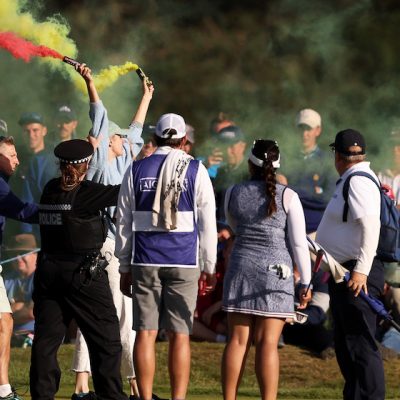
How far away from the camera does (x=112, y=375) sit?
9.09 metres

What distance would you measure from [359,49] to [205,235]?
22.9ft

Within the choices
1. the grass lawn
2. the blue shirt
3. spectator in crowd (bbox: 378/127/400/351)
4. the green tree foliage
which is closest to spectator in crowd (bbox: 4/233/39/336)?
the grass lawn

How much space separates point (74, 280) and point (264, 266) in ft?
3.92

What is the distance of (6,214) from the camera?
9750 millimetres

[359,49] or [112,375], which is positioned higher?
[359,49]

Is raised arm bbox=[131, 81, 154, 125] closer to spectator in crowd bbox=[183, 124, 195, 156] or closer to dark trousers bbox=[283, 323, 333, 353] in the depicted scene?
spectator in crowd bbox=[183, 124, 195, 156]

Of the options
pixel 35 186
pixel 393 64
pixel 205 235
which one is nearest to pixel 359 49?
pixel 393 64

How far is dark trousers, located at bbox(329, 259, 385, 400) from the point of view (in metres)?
9.52

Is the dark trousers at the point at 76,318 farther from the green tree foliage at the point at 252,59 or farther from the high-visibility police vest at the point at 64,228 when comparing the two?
the green tree foliage at the point at 252,59

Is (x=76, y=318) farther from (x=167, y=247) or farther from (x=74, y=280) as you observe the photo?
(x=167, y=247)

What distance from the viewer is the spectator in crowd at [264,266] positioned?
9023 millimetres

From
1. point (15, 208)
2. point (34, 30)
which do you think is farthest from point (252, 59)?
point (15, 208)

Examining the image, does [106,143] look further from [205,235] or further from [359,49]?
[359,49]

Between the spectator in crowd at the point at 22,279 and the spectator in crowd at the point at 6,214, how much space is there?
14.5 feet
